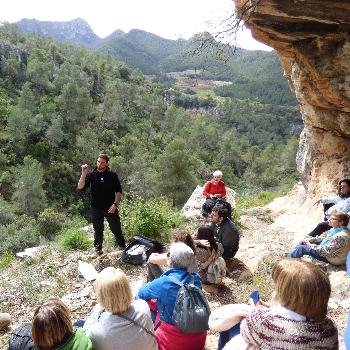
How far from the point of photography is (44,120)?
97.9 feet

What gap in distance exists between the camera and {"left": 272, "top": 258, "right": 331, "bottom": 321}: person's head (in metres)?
1.31

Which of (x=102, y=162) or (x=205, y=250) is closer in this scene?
(x=205, y=250)

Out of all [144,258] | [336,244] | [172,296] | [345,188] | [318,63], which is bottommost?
[144,258]

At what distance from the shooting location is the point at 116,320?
5.67 ft

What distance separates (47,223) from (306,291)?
74.5 ft

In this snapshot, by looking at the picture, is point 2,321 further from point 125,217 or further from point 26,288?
point 125,217

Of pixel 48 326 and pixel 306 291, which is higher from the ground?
pixel 306 291

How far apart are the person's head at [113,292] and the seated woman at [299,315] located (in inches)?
33.1

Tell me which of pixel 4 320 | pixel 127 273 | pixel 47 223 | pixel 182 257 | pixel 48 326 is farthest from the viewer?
pixel 47 223

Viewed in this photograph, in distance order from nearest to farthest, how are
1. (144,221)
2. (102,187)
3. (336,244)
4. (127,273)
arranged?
(336,244), (127,273), (102,187), (144,221)

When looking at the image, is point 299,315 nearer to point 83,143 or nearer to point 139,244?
point 139,244

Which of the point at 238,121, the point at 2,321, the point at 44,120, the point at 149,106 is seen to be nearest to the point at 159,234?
the point at 2,321

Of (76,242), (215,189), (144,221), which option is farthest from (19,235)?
(215,189)

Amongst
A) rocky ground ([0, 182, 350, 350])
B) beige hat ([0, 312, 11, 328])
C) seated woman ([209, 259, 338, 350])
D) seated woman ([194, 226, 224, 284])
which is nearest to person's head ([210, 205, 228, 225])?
seated woman ([194, 226, 224, 284])
